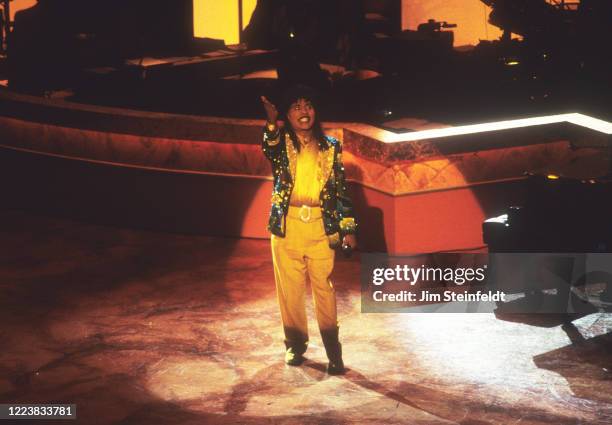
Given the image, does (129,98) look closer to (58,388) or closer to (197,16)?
(197,16)

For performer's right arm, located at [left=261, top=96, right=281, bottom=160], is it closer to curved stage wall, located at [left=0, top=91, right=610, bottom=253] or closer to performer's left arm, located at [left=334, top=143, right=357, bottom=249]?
performer's left arm, located at [left=334, top=143, right=357, bottom=249]

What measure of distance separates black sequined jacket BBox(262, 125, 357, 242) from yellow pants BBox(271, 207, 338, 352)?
7cm

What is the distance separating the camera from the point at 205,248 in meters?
9.99

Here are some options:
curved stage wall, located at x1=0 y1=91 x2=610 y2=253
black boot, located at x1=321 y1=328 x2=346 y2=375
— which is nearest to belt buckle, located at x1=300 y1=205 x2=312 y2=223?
black boot, located at x1=321 y1=328 x2=346 y2=375

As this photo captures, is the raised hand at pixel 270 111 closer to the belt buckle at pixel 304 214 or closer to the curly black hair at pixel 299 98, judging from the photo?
the curly black hair at pixel 299 98

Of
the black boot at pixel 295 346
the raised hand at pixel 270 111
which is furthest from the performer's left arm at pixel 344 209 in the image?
the black boot at pixel 295 346

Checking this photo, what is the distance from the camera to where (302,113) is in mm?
6723

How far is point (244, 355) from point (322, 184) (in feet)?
4.79


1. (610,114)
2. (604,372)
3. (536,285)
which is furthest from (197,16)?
(604,372)

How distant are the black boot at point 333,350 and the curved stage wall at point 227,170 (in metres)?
2.36

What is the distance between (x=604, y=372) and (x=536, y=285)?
149cm

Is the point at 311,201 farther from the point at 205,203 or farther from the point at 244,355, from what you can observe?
the point at 205,203

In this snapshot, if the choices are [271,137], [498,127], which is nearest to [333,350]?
[271,137]

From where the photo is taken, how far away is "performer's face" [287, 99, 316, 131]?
671cm
